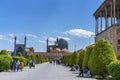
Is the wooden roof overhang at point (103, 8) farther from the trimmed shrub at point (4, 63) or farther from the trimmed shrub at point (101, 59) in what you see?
the trimmed shrub at point (101, 59)

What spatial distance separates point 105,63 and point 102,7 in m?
42.3

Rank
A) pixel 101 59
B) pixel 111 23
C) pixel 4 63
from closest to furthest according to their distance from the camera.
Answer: pixel 101 59 < pixel 4 63 < pixel 111 23

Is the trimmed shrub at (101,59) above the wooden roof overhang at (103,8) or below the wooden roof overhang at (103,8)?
below

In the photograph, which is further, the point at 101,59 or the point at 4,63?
the point at 4,63

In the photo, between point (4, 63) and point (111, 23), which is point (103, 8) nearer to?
point (111, 23)

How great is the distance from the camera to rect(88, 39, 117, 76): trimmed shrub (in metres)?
26.1

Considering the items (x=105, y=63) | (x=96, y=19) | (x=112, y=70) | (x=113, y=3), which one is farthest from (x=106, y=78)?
(x=96, y=19)

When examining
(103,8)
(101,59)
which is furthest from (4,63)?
(103,8)

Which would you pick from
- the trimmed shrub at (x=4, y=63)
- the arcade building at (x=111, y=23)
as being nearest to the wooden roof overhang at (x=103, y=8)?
the arcade building at (x=111, y=23)

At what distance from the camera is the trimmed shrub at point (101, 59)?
26.1m

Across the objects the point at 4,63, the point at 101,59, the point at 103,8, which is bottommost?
the point at 4,63

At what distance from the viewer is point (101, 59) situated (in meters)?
26.2

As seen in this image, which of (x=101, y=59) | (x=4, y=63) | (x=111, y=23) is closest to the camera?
(x=101, y=59)

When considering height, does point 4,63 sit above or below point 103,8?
below
